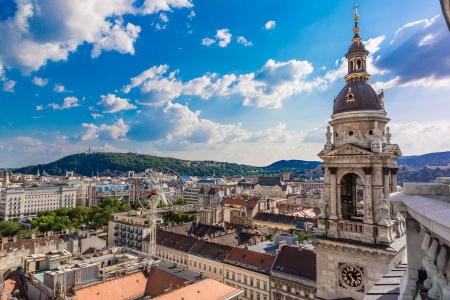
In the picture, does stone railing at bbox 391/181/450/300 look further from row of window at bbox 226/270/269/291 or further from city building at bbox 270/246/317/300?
row of window at bbox 226/270/269/291

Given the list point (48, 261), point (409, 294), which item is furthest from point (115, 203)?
point (409, 294)

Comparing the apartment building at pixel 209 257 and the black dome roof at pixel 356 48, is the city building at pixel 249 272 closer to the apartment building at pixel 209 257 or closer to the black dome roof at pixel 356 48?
the apartment building at pixel 209 257

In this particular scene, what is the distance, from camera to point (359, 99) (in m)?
19.3

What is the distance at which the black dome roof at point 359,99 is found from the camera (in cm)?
1914

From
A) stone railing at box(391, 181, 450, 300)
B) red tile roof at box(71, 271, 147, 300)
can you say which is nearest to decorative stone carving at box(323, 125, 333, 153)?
stone railing at box(391, 181, 450, 300)

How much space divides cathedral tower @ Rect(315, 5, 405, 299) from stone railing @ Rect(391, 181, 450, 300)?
11.9 meters

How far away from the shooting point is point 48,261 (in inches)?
1762

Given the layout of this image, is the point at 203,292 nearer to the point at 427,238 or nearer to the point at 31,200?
the point at 427,238

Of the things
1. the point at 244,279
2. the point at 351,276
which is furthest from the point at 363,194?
the point at 244,279

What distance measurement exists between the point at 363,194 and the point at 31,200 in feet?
612

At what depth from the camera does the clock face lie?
57.9 feet

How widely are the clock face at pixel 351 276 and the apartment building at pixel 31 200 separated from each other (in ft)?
584

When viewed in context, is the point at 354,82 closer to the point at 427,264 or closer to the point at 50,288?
the point at 427,264

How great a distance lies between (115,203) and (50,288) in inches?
4327
